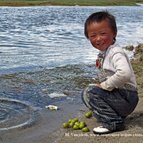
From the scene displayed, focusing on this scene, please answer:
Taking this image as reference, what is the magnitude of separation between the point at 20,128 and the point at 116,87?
2306 mm

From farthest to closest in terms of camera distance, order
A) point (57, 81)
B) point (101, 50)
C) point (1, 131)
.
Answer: point (57, 81) → point (1, 131) → point (101, 50)

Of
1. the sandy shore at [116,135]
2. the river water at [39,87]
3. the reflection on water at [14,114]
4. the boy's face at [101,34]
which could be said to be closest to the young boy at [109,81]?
the boy's face at [101,34]

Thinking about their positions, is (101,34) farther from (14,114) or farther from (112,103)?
(14,114)

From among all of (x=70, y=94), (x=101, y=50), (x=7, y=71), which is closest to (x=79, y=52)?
(x=7, y=71)

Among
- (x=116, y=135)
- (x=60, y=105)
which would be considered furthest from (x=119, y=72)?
(x=60, y=105)

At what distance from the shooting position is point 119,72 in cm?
680

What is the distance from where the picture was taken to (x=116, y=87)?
23.1 feet

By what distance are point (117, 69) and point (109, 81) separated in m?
0.22

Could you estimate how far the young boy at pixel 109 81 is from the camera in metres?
6.88

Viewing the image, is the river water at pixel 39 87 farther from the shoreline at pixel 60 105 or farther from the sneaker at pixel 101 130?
the sneaker at pixel 101 130

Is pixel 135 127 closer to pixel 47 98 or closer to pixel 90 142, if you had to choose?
pixel 90 142

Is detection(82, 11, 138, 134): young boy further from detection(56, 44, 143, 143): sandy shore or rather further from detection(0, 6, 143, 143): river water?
detection(0, 6, 143, 143): river water

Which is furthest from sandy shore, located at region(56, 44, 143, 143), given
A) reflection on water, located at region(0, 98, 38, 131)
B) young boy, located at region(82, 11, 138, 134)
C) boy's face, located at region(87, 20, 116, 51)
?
boy's face, located at region(87, 20, 116, 51)

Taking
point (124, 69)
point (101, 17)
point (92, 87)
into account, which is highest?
point (101, 17)
